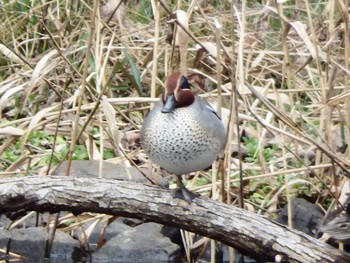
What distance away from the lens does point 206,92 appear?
623 centimetres

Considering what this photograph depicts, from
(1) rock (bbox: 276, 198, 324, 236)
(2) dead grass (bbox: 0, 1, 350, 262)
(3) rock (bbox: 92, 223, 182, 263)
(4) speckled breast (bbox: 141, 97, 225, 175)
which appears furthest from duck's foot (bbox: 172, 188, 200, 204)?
(1) rock (bbox: 276, 198, 324, 236)

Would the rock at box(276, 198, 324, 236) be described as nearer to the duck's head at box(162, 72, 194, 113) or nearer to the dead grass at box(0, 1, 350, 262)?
the dead grass at box(0, 1, 350, 262)

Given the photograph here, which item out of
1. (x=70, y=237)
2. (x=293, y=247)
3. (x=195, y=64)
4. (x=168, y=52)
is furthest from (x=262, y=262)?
(x=168, y=52)

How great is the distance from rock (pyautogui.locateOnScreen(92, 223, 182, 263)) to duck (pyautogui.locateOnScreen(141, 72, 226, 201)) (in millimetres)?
937

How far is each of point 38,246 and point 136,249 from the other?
53cm

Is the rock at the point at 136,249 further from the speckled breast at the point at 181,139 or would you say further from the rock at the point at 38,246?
the speckled breast at the point at 181,139

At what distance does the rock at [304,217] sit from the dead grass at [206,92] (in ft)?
0.42

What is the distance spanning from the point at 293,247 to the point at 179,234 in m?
1.14

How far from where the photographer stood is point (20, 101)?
636 centimetres

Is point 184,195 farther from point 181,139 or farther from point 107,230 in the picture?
point 107,230

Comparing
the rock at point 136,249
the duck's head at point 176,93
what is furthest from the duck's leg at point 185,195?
the rock at point 136,249

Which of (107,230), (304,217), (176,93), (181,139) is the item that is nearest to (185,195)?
(181,139)

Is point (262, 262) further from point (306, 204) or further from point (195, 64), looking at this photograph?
point (195, 64)

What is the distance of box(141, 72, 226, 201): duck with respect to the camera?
4070 mm
